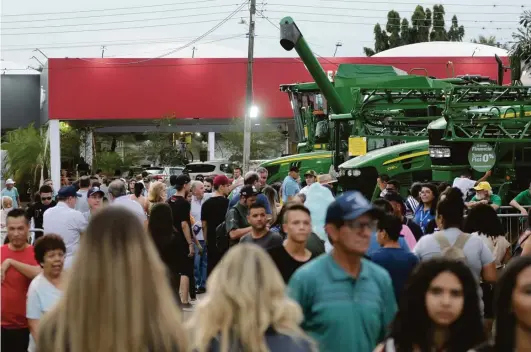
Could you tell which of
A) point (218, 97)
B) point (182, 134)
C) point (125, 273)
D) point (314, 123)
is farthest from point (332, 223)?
point (182, 134)

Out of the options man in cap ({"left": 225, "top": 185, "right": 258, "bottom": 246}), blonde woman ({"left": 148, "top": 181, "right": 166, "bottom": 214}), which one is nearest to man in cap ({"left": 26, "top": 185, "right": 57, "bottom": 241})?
blonde woman ({"left": 148, "top": 181, "right": 166, "bottom": 214})

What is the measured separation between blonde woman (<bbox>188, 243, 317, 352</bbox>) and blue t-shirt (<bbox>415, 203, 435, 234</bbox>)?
8.08 meters

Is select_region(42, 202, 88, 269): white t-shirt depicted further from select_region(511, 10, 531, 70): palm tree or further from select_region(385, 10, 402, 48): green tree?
select_region(385, 10, 402, 48): green tree

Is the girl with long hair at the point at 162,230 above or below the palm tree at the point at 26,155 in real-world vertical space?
below

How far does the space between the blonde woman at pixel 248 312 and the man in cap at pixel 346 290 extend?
1415mm

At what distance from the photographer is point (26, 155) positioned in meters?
47.0

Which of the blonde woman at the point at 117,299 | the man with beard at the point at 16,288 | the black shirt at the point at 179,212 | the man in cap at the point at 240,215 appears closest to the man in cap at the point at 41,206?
the black shirt at the point at 179,212

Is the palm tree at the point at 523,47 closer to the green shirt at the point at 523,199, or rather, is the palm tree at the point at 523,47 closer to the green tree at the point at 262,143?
the green shirt at the point at 523,199

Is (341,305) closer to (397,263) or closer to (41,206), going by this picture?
(397,263)

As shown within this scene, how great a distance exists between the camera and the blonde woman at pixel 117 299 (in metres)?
4.16

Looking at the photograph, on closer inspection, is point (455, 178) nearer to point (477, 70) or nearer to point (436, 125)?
point (436, 125)

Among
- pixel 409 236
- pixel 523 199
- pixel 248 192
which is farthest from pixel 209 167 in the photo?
pixel 409 236

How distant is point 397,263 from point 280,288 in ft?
11.3

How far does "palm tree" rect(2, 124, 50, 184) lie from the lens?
152 feet
